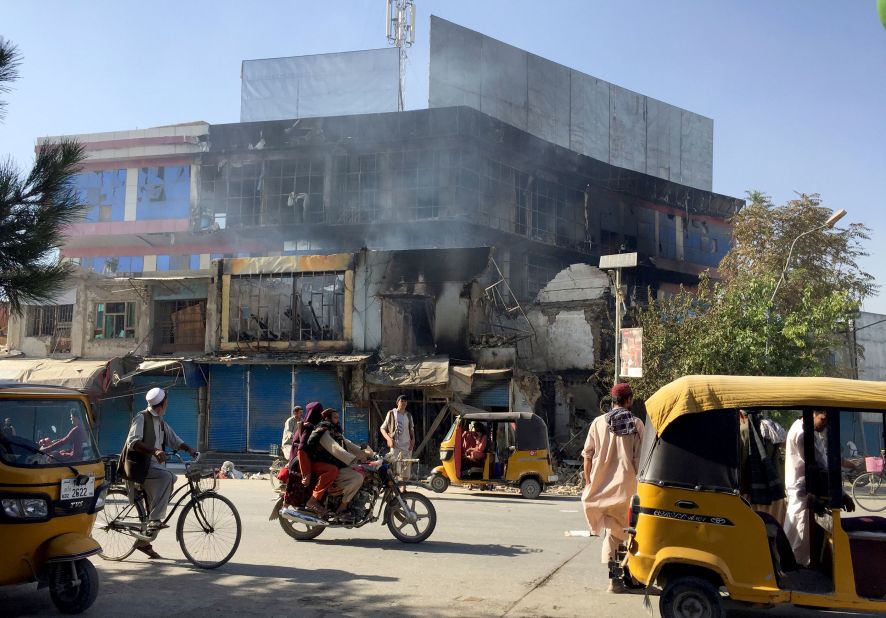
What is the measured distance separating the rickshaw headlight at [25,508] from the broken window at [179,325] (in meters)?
23.2

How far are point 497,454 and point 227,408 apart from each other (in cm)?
1277

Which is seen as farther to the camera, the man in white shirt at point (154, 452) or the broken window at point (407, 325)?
the broken window at point (407, 325)

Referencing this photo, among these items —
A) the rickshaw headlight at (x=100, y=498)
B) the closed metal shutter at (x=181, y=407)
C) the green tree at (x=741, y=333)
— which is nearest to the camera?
the rickshaw headlight at (x=100, y=498)

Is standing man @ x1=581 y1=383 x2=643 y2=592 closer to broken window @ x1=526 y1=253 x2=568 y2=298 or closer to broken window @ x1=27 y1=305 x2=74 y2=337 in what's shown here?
broken window @ x1=27 y1=305 x2=74 y2=337

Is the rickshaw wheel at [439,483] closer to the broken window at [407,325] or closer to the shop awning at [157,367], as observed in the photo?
the broken window at [407,325]

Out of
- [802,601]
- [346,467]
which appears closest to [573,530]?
[346,467]

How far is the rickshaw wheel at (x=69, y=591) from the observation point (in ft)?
20.9

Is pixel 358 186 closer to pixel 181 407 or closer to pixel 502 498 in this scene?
pixel 181 407

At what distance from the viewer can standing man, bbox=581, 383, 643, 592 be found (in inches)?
293

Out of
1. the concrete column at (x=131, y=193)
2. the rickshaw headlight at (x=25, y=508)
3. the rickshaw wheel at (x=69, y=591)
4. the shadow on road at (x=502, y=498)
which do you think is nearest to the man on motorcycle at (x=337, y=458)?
the rickshaw wheel at (x=69, y=591)

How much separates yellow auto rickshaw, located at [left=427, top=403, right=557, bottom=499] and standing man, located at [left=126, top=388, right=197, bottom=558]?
9401 mm

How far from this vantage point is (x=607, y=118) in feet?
160

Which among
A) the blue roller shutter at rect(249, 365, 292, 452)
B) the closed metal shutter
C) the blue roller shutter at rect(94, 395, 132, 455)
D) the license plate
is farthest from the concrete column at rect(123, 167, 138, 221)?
the license plate

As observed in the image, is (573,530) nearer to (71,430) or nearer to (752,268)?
(71,430)
